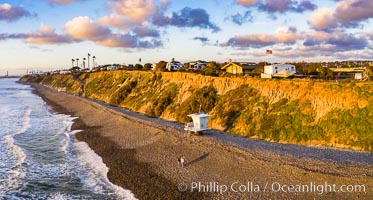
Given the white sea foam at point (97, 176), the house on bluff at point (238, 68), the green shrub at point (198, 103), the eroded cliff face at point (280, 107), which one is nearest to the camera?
the white sea foam at point (97, 176)

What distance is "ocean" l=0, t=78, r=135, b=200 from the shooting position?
22.6 m

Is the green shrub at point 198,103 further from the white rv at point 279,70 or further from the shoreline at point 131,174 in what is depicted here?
the shoreline at point 131,174

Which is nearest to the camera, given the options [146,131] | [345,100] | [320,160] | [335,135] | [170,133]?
[320,160]

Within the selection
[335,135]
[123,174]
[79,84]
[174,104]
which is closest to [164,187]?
[123,174]

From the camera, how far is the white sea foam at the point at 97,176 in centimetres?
2230

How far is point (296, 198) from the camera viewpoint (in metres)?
18.7

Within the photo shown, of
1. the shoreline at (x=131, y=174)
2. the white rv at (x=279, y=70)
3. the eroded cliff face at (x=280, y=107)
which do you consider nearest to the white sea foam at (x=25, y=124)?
the shoreline at (x=131, y=174)

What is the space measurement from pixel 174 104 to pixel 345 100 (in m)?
25.7

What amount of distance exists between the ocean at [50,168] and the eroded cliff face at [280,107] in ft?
49.2

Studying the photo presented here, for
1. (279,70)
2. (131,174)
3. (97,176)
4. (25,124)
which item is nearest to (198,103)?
(279,70)

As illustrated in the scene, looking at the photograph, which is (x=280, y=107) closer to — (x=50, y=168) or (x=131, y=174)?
(x=131, y=174)

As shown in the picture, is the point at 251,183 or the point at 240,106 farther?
the point at 240,106

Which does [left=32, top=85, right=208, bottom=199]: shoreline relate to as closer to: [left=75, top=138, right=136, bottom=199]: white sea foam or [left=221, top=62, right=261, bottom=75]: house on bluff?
[left=75, top=138, right=136, bottom=199]: white sea foam

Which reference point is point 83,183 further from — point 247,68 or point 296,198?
point 247,68
